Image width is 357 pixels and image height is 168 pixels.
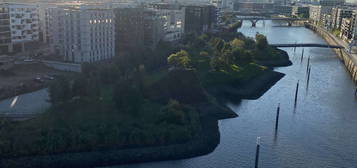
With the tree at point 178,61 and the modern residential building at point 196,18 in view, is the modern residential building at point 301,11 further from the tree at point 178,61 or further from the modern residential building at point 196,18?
the tree at point 178,61

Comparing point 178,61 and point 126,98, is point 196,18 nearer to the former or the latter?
point 178,61

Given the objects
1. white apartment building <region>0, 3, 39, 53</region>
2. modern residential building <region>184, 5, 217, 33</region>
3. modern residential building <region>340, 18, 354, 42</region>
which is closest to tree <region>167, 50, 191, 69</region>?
white apartment building <region>0, 3, 39, 53</region>

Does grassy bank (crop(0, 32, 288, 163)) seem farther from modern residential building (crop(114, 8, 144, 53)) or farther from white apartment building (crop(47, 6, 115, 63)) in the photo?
modern residential building (crop(114, 8, 144, 53))

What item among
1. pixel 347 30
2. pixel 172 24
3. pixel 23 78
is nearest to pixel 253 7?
pixel 347 30

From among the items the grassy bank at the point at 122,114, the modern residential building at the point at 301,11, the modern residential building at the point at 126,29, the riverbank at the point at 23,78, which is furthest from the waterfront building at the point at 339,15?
the riverbank at the point at 23,78

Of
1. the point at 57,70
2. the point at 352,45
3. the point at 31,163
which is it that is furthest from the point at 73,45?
the point at 352,45

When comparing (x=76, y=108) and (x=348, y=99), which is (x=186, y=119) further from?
(x=348, y=99)
